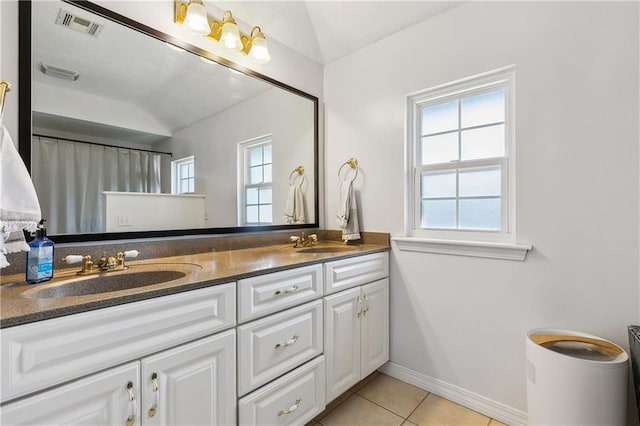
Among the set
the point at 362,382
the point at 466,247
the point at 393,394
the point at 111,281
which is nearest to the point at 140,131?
the point at 111,281

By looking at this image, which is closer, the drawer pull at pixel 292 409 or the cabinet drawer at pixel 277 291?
the cabinet drawer at pixel 277 291

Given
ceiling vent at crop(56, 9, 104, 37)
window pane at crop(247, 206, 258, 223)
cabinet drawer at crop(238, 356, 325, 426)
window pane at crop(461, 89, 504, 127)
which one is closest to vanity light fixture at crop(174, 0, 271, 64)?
ceiling vent at crop(56, 9, 104, 37)

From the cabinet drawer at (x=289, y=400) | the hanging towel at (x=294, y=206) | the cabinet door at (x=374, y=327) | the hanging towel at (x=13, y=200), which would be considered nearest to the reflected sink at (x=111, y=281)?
the hanging towel at (x=13, y=200)

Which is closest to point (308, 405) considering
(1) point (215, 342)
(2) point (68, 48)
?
(1) point (215, 342)

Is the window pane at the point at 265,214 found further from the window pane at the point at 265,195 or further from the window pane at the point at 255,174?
the window pane at the point at 255,174

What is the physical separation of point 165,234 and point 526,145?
1.95 m

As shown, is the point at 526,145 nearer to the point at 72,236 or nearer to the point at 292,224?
the point at 292,224

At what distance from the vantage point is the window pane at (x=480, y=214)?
170cm

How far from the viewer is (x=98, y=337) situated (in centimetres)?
84

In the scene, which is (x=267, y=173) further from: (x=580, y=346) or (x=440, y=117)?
(x=580, y=346)

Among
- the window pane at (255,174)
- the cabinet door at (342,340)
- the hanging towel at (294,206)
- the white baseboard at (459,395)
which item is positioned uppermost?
the window pane at (255,174)

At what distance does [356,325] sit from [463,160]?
1.19m

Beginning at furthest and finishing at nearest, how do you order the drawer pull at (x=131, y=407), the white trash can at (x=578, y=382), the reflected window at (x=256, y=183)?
the reflected window at (x=256, y=183), the white trash can at (x=578, y=382), the drawer pull at (x=131, y=407)

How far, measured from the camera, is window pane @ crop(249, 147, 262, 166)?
1993mm
